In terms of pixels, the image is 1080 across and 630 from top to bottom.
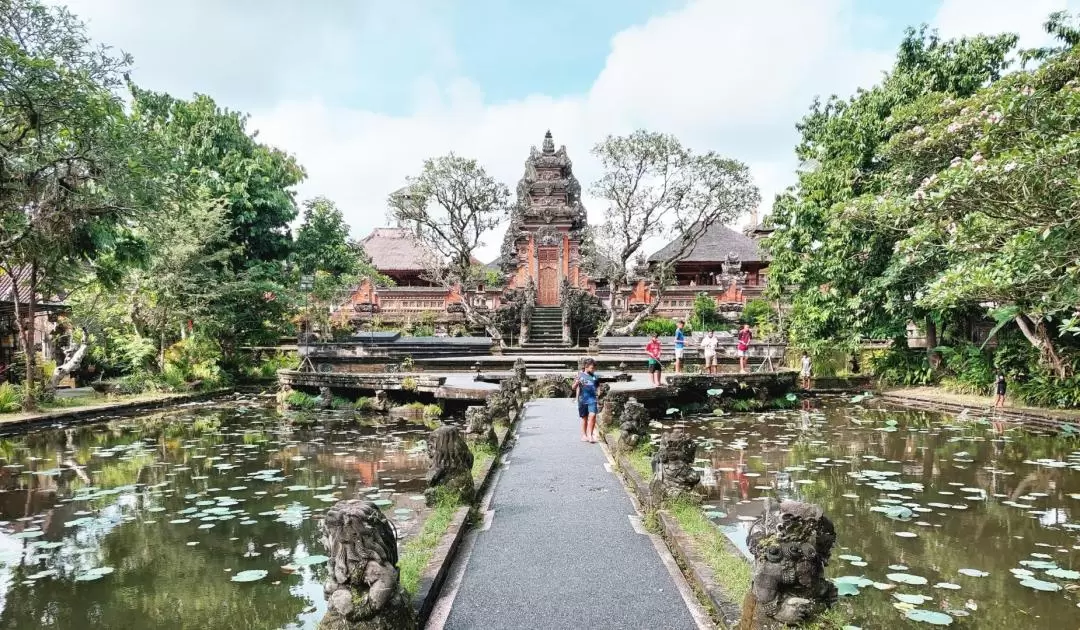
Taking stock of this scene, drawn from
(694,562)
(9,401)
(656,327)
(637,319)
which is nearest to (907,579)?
(694,562)

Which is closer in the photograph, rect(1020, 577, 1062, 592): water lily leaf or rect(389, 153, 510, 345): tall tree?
rect(1020, 577, 1062, 592): water lily leaf

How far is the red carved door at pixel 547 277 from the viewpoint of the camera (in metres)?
30.7

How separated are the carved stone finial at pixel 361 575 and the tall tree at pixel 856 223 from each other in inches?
563

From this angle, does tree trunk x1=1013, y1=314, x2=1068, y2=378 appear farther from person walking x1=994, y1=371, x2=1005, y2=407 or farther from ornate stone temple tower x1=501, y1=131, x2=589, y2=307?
ornate stone temple tower x1=501, y1=131, x2=589, y2=307

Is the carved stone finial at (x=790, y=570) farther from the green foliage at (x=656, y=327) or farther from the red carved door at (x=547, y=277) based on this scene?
the red carved door at (x=547, y=277)

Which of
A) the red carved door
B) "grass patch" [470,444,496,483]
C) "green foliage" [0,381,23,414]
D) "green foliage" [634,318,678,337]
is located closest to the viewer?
"grass patch" [470,444,496,483]

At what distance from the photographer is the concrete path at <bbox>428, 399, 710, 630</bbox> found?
153 inches

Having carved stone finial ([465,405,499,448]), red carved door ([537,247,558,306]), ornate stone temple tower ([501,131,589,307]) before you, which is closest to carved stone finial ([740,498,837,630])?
carved stone finial ([465,405,499,448])

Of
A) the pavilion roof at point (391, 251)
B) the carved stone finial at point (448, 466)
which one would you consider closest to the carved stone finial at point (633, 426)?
the carved stone finial at point (448, 466)

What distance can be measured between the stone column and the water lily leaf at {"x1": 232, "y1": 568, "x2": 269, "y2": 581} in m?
3.90

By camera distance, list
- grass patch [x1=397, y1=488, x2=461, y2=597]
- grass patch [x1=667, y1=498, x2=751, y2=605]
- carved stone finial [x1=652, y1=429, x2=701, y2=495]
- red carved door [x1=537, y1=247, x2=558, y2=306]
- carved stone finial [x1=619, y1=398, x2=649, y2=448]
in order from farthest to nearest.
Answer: red carved door [x1=537, y1=247, x2=558, y2=306] → carved stone finial [x1=619, y1=398, x2=649, y2=448] → carved stone finial [x1=652, y1=429, x2=701, y2=495] → grass patch [x1=397, y1=488, x2=461, y2=597] → grass patch [x1=667, y1=498, x2=751, y2=605]

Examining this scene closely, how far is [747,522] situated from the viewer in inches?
252

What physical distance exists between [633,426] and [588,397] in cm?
82

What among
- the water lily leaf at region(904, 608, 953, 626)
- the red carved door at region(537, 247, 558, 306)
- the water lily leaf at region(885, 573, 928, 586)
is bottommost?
the water lily leaf at region(904, 608, 953, 626)
